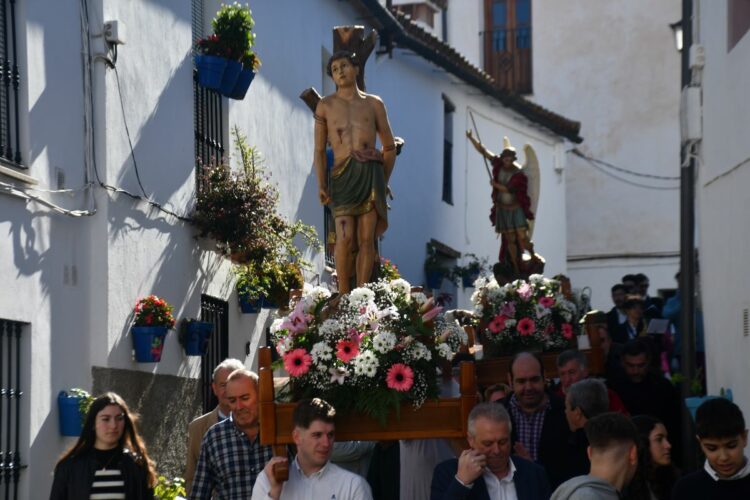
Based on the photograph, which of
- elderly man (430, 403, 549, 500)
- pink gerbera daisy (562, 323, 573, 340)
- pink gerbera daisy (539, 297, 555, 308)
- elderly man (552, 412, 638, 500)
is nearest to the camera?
elderly man (552, 412, 638, 500)

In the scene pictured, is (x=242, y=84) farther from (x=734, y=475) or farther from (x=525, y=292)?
(x=734, y=475)

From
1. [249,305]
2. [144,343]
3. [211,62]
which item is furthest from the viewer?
[249,305]

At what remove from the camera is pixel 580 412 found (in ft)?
26.2

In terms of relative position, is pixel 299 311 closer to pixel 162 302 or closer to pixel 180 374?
pixel 162 302

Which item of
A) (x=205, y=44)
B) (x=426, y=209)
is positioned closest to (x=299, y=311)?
(x=205, y=44)

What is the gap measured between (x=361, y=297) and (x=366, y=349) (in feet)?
1.09

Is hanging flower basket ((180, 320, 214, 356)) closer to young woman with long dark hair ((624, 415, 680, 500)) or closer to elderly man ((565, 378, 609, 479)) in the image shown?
elderly man ((565, 378, 609, 479))

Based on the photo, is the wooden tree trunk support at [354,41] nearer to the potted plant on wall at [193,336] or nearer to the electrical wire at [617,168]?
the potted plant on wall at [193,336]

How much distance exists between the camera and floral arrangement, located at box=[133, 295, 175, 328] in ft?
39.0

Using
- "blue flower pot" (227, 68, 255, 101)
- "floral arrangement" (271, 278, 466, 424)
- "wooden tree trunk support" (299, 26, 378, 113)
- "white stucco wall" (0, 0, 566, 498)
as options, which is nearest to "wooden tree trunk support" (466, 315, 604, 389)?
"wooden tree trunk support" (299, 26, 378, 113)

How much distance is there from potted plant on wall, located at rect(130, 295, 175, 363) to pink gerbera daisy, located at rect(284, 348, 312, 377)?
13.8ft

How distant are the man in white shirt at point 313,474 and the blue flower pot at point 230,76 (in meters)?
7.37

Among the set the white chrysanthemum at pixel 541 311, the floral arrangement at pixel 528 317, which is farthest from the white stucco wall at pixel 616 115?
the white chrysanthemum at pixel 541 311

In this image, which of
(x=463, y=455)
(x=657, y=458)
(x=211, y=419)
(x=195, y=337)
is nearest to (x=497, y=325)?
(x=195, y=337)
